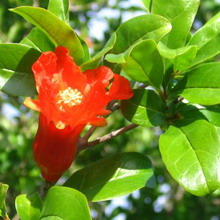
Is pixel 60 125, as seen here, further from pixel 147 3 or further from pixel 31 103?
pixel 147 3

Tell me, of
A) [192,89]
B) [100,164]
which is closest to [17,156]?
[100,164]

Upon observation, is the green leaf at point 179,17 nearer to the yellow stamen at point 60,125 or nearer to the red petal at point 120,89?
the red petal at point 120,89

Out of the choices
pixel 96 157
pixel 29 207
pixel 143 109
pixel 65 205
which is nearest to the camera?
pixel 65 205

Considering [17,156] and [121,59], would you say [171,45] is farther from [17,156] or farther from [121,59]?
[17,156]

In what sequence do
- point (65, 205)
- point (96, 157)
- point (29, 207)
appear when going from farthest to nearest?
point (96, 157), point (29, 207), point (65, 205)

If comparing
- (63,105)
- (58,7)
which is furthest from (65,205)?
(58,7)

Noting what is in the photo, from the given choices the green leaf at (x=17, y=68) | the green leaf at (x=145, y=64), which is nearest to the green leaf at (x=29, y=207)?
→ the green leaf at (x=17, y=68)

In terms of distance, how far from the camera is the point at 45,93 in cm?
110

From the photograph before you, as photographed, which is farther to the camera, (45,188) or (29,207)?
(45,188)

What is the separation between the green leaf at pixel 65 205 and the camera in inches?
38.7

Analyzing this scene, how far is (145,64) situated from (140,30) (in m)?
0.07

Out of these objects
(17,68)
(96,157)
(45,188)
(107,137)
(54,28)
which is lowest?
(96,157)

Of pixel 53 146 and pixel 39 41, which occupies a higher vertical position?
pixel 39 41

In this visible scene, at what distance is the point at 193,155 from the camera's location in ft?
3.53
